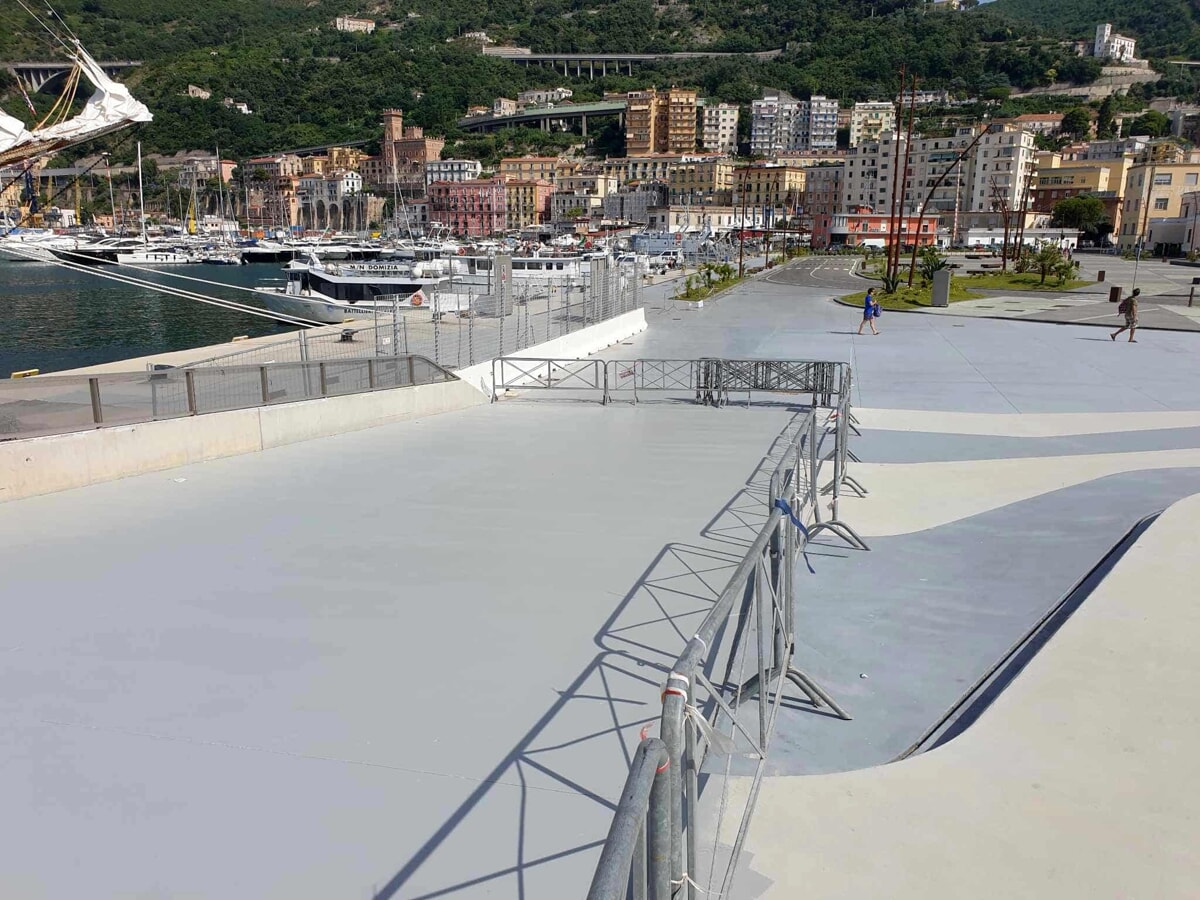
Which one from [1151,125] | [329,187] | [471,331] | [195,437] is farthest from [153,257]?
[1151,125]

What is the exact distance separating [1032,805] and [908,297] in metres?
34.2

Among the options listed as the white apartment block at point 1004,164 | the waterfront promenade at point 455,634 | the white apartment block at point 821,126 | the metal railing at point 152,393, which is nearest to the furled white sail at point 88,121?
the metal railing at point 152,393

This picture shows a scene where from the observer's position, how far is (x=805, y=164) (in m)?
175

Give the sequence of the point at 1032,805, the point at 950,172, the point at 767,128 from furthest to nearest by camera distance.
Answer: the point at 767,128, the point at 950,172, the point at 1032,805

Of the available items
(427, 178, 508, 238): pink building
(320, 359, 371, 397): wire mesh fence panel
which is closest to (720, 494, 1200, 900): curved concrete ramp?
(320, 359, 371, 397): wire mesh fence panel

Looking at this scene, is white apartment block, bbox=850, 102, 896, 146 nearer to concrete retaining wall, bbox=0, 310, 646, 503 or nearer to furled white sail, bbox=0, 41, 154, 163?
furled white sail, bbox=0, 41, 154, 163

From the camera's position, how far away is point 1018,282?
1741 inches

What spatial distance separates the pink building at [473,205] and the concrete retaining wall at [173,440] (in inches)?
6309

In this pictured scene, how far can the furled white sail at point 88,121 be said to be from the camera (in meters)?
15.3

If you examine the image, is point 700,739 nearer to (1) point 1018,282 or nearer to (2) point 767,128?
(1) point 1018,282

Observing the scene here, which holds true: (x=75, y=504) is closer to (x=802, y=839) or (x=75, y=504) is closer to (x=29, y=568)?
(x=29, y=568)

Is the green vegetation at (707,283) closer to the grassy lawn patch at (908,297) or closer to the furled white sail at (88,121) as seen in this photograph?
the grassy lawn patch at (908,297)

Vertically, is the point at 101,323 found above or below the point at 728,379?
below

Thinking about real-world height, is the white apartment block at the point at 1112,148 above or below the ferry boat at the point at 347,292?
above
